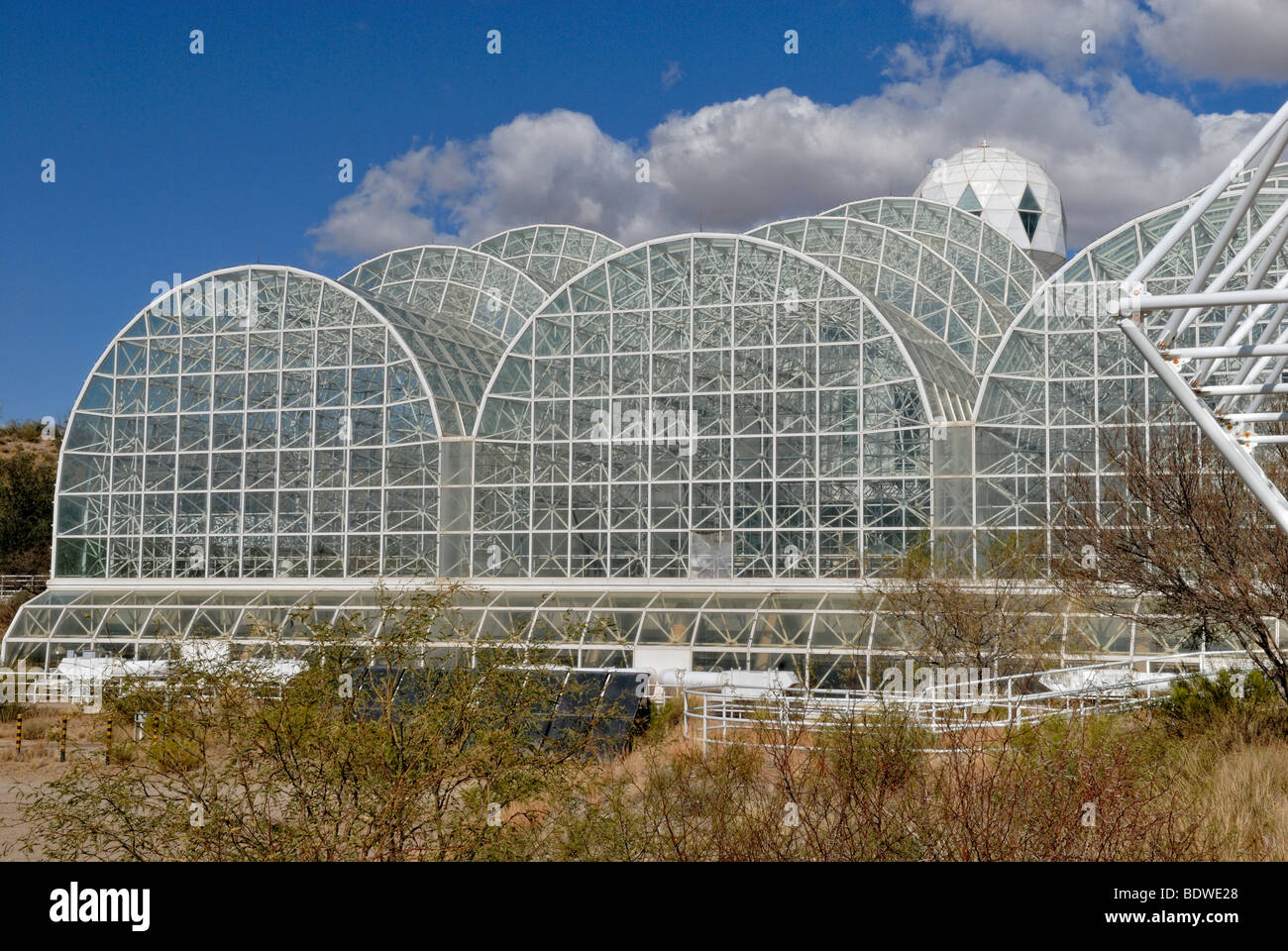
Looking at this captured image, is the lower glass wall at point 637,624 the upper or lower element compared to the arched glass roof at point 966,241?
lower

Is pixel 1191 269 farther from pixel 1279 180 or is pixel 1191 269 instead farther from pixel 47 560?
pixel 47 560

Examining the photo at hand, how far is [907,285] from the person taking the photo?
3812cm

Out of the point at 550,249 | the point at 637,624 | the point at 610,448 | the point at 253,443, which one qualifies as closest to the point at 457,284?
the point at 550,249

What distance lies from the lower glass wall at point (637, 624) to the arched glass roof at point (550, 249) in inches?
809

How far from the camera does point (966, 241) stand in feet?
148

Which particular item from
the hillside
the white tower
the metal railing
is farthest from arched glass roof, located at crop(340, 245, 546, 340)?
the metal railing

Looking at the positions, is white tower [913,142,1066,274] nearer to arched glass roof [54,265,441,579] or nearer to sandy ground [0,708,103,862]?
arched glass roof [54,265,441,579]

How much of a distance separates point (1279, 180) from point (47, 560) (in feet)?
158

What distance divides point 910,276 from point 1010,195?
18007 millimetres

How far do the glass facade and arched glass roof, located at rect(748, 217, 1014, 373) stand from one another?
0.19 metres

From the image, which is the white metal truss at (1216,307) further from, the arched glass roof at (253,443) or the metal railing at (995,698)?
the arched glass roof at (253,443)

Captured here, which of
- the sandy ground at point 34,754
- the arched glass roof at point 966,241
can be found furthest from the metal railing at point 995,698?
the arched glass roof at point 966,241

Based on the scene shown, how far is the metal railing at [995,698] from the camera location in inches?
590
